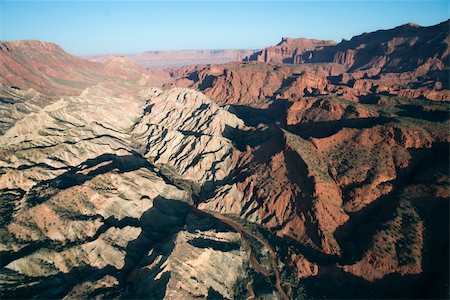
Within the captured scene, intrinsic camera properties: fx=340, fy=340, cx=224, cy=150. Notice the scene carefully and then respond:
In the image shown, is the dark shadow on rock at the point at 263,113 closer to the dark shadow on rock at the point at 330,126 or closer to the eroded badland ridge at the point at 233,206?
the eroded badland ridge at the point at 233,206

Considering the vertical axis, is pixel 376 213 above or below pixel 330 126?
below

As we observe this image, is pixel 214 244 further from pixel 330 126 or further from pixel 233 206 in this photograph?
pixel 330 126

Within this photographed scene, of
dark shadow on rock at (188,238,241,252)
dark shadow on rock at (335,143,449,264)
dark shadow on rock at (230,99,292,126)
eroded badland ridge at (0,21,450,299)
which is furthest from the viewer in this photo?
dark shadow on rock at (230,99,292,126)

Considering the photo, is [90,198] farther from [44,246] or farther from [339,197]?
[339,197]

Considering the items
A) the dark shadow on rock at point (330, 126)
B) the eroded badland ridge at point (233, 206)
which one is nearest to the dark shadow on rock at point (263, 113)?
the eroded badland ridge at point (233, 206)

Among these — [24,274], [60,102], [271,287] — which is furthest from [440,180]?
[60,102]

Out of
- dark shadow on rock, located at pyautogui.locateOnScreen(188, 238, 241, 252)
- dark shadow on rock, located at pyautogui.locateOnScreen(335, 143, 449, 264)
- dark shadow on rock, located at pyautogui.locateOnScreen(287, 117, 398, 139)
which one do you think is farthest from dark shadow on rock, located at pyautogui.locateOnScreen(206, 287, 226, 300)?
dark shadow on rock, located at pyautogui.locateOnScreen(287, 117, 398, 139)

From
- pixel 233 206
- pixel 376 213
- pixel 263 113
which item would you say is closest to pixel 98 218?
pixel 233 206

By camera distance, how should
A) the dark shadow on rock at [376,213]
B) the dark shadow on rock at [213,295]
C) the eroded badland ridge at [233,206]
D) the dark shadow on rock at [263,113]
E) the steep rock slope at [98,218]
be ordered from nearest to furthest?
the dark shadow on rock at [213,295]
the steep rock slope at [98,218]
the eroded badland ridge at [233,206]
the dark shadow on rock at [376,213]
the dark shadow on rock at [263,113]

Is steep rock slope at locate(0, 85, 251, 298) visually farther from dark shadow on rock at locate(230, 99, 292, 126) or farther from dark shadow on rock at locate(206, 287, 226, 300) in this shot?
dark shadow on rock at locate(230, 99, 292, 126)

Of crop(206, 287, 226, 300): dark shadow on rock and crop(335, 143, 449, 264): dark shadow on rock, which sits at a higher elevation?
crop(335, 143, 449, 264): dark shadow on rock
